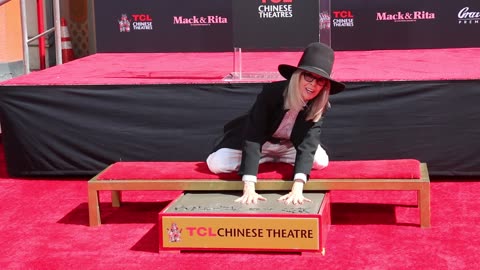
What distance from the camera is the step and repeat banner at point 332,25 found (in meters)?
8.09

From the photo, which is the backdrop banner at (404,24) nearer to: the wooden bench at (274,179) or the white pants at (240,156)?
the wooden bench at (274,179)

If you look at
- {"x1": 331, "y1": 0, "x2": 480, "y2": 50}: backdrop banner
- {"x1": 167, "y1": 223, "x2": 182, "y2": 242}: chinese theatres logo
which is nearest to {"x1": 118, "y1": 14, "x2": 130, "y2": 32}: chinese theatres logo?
{"x1": 331, "y1": 0, "x2": 480, "y2": 50}: backdrop banner

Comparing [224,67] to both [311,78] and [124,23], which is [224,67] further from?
[311,78]

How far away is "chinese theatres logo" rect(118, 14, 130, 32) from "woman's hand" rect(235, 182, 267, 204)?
433 centimetres

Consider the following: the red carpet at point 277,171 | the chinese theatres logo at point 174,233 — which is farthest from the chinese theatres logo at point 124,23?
the chinese theatres logo at point 174,233

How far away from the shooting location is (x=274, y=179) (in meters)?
4.91

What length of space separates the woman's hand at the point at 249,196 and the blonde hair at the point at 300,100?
472 millimetres

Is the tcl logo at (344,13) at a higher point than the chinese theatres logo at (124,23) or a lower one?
higher

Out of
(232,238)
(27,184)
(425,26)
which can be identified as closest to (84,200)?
(27,184)

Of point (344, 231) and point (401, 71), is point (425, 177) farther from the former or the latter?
point (401, 71)

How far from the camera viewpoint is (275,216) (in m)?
4.36

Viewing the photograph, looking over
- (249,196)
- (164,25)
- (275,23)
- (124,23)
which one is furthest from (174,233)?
(124,23)

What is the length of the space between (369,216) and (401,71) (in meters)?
1.58

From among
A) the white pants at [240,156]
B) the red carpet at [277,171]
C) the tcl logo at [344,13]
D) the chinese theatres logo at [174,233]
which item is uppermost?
the tcl logo at [344,13]
